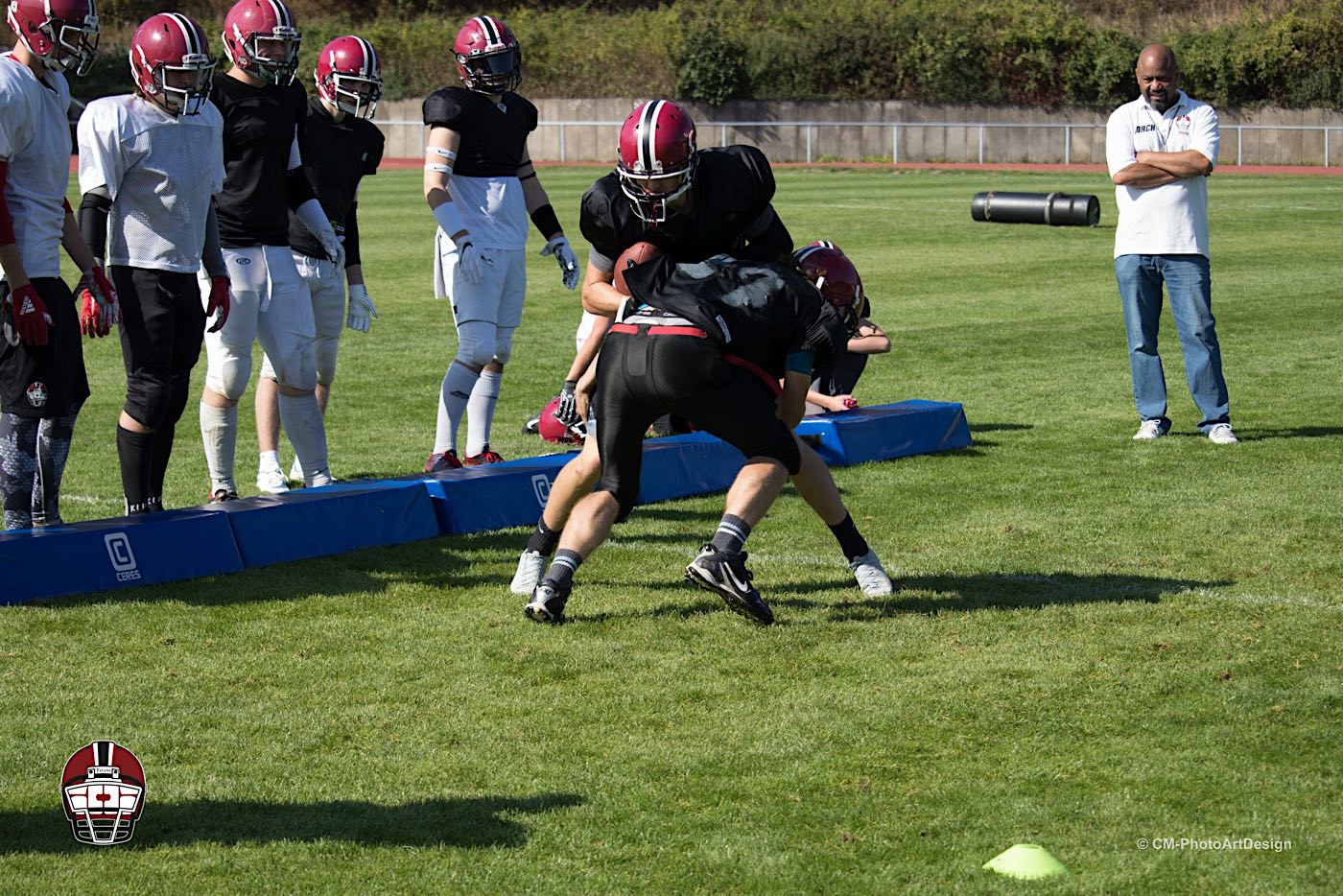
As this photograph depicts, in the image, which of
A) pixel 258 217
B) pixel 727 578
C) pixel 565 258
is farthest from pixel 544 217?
pixel 727 578

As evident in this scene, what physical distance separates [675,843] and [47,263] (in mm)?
3805

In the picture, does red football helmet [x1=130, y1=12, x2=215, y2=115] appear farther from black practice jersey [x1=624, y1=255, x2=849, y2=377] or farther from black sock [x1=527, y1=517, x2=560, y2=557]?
black sock [x1=527, y1=517, x2=560, y2=557]

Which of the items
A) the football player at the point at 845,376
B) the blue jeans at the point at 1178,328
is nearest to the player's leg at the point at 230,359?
the football player at the point at 845,376

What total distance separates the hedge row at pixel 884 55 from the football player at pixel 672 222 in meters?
39.0

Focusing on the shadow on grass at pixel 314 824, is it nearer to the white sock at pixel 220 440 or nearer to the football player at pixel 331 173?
the white sock at pixel 220 440

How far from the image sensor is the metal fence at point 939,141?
4131cm

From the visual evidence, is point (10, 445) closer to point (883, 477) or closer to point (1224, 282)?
point (883, 477)

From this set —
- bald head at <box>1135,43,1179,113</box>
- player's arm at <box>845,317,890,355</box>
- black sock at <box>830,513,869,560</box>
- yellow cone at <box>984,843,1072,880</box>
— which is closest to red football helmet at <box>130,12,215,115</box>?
black sock at <box>830,513,869,560</box>

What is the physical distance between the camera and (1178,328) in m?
9.84

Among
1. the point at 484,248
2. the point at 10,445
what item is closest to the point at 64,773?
the point at 10,445

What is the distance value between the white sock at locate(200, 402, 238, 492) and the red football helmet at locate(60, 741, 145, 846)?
151 inches

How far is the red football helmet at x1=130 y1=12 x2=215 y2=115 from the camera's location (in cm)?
682

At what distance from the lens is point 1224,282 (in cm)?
1789

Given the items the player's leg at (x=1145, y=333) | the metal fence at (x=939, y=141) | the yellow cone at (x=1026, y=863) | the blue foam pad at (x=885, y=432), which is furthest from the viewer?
the metal fence at (x=939, y=141)
